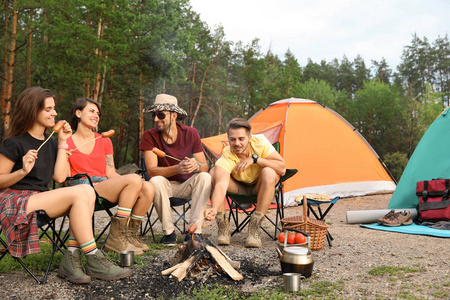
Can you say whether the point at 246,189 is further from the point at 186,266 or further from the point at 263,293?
the point at 263,293

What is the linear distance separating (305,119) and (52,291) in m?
5.17

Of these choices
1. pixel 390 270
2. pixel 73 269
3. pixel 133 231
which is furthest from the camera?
pixel 133 231

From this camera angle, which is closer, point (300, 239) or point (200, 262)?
point (200, 262)

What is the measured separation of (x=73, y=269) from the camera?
219cm

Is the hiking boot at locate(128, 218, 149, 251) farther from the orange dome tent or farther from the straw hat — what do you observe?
the orange dome tent

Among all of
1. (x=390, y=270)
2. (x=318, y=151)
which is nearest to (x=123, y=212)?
(x=390, y=270)

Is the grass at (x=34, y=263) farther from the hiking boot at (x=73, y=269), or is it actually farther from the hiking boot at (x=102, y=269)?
the hiking boot at (x=102, y=269)

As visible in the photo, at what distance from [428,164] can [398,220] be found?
1055mm

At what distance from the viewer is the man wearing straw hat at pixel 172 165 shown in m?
3.06

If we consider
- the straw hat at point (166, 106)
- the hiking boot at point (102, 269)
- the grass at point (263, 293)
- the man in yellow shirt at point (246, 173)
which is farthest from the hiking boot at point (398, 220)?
the hiking boot at point (102, 269)

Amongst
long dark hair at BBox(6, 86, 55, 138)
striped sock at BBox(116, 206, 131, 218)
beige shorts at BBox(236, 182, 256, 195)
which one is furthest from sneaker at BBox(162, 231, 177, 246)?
long dark hair at BBox(6, 86, 55, 138)

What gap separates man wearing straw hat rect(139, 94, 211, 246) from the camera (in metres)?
3.06

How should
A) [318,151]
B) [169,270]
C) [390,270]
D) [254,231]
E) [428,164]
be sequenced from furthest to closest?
[318,151], [428,164], [254,231], [390,270], [169,270]

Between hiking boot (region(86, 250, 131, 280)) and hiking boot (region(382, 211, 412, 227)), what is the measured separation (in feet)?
10.1
